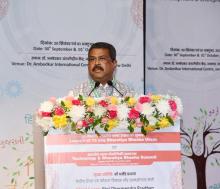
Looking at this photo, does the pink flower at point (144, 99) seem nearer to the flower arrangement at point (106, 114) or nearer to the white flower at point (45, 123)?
the flower arrangement at point (106, 114)

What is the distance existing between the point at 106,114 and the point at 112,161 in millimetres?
262

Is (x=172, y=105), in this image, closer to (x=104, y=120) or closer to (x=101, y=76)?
(x=104, y=120)

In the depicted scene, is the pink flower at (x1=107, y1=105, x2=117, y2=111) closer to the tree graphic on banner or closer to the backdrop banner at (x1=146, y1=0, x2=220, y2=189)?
the backdrop banner at (x1=146, y1=0, x2=220, y2=189)

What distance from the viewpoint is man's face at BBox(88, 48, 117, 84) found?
3318mm

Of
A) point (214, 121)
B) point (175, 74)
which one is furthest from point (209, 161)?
point (175, 74)

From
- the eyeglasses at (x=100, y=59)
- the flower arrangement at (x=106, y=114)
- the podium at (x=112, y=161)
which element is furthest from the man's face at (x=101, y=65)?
the podium at (x=112, y=161)

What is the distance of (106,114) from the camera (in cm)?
227

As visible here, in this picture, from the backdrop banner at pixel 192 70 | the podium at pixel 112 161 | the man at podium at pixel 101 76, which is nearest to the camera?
the podium at pixel 112 161

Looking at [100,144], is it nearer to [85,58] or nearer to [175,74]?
[85,58]

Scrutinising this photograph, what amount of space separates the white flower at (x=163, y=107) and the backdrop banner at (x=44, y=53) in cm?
177

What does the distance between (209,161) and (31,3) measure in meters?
2.56

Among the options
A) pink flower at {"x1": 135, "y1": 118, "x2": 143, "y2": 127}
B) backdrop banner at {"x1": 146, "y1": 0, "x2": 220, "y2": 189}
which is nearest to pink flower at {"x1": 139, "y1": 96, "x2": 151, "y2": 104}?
pink flower at {"x1": 135, "y1": 118, "x2": 143, "y2": 127}

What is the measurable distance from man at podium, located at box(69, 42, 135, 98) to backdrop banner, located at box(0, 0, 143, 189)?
70 cm

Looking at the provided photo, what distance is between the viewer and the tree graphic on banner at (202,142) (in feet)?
14.7
